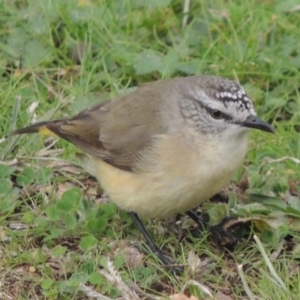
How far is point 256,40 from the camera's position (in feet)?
23.9

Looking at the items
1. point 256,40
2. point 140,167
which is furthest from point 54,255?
point 256,40

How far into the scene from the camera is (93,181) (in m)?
6.27

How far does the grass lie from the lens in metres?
5.33

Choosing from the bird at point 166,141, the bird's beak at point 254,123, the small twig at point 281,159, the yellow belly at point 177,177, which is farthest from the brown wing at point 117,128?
the small twig at point 281,159

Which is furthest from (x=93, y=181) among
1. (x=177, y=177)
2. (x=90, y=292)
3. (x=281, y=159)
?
(x=90, y=292)

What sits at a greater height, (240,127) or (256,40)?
(240,127)

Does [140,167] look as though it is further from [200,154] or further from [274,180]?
[274,180]

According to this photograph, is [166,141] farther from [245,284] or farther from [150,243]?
[245,284]

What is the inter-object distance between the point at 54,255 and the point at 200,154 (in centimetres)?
105

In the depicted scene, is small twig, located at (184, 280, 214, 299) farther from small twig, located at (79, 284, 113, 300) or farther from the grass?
small twig, located at (79, 284, 113, 300)

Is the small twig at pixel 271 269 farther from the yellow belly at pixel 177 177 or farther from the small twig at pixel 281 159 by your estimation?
the small twig at pixel 281 159

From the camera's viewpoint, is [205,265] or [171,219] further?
[171,219]

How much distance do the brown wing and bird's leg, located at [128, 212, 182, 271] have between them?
1.07ft

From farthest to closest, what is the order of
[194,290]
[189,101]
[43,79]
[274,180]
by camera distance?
[43,79]
[274,180]
[189,101]
[194,290]
